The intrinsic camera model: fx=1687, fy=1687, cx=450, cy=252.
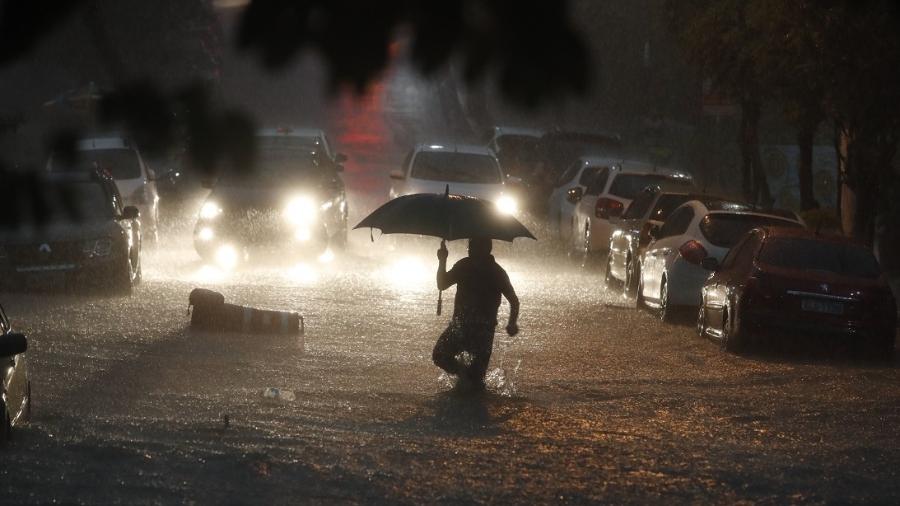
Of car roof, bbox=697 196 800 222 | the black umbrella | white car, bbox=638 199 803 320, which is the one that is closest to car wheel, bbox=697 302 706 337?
white car, bbox=638 199 803 320

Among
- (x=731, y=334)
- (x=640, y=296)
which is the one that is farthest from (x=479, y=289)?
(x=640, y=296)

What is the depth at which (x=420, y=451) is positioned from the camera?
1044cm

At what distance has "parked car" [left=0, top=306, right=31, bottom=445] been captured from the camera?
939cm

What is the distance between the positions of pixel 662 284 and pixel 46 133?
14.8 metres

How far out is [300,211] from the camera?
26078 millimetres

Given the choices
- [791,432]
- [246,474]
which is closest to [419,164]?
[791,432]

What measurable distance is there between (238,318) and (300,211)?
9.25 m

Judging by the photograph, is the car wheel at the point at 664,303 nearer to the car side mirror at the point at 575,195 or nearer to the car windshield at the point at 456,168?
the car side mirror at the point at 575,195

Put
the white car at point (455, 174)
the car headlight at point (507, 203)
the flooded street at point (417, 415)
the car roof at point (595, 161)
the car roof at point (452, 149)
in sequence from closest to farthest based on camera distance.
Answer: the flooded street at point (417, 415) < the car headlight at point (507, 203) < the white car at point (455, 174) < the car roof at point (452, 149) < the car roof at point (595, 161)

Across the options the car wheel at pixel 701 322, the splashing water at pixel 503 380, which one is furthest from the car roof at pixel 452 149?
the splashing water at pixel 503 380

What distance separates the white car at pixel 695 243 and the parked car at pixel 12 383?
9.46 m

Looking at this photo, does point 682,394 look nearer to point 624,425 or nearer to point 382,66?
point 624,425

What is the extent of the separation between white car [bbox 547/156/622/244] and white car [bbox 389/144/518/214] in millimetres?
982

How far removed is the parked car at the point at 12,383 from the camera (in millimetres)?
9391
